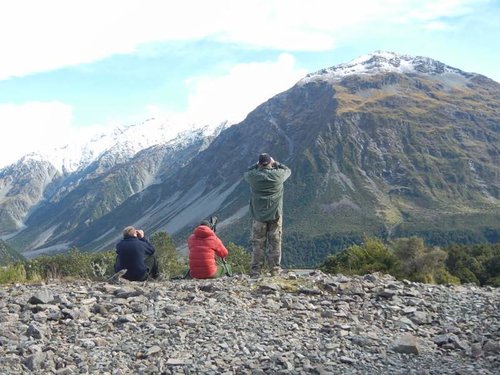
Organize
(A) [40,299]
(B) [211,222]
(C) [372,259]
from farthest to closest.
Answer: (C) [372,259], (B) [211,222], (A) [40,299]

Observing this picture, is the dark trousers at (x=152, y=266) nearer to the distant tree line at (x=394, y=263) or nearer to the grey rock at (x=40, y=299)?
the grey rock at (x=40, y=299)

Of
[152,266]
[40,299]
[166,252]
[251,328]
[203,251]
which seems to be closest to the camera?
[251,328]

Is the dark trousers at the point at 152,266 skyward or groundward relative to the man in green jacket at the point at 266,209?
groundward

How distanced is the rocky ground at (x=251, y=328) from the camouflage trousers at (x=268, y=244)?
2.64m

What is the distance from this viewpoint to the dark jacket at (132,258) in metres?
15.0

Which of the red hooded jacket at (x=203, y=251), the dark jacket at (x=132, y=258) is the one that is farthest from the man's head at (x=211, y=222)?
the dark jacket at (x=132, y=258)

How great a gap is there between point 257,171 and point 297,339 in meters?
7.50

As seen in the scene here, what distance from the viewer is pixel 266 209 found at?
16.3 m

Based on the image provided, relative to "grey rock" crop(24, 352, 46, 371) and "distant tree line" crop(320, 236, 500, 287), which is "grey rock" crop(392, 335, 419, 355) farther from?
"distant tree line" crop(320, 236, 500, 287)

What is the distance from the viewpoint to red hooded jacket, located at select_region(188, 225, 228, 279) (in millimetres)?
15602

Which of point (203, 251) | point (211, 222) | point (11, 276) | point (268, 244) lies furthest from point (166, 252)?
point (203, 251)

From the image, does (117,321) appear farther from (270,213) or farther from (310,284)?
(270,213)

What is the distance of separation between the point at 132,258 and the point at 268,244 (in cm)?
411

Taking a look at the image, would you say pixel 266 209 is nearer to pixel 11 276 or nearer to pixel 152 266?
pixel 152 266
